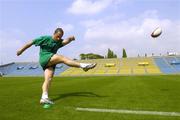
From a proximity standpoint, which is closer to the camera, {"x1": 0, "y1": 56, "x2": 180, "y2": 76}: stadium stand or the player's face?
the player's face

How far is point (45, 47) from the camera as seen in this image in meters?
9.41

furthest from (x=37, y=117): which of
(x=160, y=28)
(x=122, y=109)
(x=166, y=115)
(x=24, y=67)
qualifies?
(x=24, y=67)

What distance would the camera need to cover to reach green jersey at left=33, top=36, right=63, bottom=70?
9.27 meters

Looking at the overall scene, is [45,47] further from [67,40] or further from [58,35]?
[67,40]

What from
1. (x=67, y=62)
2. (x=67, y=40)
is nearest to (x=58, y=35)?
(x=67, y=40)

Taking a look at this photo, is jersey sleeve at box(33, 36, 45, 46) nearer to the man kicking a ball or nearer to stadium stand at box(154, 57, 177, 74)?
the man kicking a ball

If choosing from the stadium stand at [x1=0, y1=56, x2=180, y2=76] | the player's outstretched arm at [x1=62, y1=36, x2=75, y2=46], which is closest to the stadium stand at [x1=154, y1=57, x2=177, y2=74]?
the stadium stand at [x1=0, y1=56, x2=180, y2=76]

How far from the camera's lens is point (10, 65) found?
114000 mm

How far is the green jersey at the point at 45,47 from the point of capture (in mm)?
9266

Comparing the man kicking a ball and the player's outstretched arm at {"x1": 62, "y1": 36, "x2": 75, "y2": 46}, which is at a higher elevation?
the player's outstretched arm at {"x1": 62, "y1": 36, "x2": 75, "y2": 46}

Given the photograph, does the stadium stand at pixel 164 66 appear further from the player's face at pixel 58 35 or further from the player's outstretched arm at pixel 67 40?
the player's face at pixel 58 35

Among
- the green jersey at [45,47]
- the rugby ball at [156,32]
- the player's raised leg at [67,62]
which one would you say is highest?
the rugby ball at [156,32]

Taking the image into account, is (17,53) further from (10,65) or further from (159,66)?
(10,65)

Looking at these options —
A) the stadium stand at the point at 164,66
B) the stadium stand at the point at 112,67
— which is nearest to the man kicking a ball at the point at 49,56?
the stadium stand at the point at 164,66
